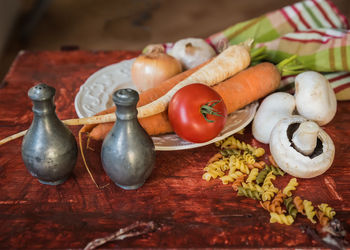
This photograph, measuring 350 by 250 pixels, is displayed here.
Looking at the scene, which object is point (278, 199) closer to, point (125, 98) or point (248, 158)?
point (248, 158)

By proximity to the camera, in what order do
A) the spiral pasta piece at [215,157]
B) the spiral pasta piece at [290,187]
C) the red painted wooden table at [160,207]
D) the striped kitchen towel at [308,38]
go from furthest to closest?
the striped kitchen towel at [308,38] < the spiral pasta piece at [215,157] < the spiral pasta piece at [290,187] < the red painted wooden table at [160,207]

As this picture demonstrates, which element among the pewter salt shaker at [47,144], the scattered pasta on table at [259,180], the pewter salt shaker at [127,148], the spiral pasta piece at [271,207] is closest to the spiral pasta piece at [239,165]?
the scattered pasta on table at [259,180]

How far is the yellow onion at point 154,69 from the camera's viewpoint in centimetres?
118

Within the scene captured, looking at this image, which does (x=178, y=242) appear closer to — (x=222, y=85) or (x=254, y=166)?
(x=254, y=166)

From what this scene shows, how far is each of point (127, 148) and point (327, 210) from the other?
418 millimetres

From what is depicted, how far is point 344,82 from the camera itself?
121cm

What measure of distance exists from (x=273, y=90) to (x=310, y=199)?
0.45 metres

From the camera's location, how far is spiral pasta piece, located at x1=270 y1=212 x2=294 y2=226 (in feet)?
2.53

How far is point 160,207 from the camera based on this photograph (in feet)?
2.68

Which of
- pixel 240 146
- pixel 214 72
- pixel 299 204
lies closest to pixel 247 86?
pixel 214 72

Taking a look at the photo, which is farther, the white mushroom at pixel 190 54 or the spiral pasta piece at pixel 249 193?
the white mushroom at pixel 190 54

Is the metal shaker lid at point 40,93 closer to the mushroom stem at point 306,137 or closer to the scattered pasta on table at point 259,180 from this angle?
the scattered pasta on table at point 259,180

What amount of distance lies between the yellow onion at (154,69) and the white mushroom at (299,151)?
1.33 ft

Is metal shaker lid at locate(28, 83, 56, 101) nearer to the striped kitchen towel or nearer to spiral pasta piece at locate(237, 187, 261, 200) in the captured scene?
spiral pasta piece at locate(237, 187, 261, 200)
